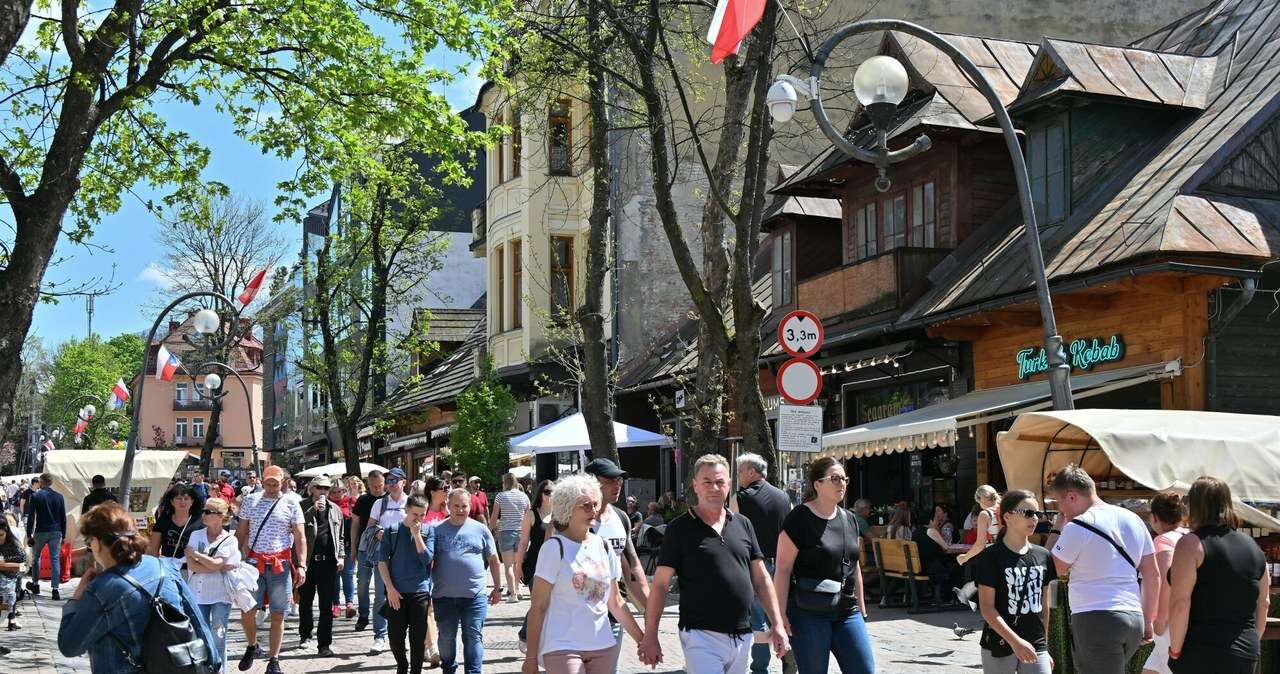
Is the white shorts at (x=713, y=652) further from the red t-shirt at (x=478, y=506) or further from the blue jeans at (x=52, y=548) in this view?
the blue jeans at (x=52, y=548)

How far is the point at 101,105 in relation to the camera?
15.0 metres

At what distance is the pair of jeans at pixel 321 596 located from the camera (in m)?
14.1

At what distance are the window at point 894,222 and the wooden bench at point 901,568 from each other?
6.94 m

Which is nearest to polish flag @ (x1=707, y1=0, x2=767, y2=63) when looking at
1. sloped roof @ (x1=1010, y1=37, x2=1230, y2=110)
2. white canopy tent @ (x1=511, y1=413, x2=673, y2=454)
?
sloped roof @ (x1=1010, y1=37, x2=1230, y2=110)

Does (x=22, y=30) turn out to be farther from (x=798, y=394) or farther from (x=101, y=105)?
(x=798, y=394)

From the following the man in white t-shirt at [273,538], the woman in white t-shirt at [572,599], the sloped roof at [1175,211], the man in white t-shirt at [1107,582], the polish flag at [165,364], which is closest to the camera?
the woman in white t-shirt at [572,599]

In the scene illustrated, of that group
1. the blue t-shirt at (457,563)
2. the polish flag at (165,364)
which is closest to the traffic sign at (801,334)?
the blue t-shirt at (457,563)

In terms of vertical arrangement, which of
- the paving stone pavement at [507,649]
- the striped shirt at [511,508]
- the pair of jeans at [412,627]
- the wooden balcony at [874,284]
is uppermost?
the wooden balcony at [874,284]

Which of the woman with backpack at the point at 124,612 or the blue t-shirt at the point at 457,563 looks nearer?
the woman with backpack at the point at 124,612

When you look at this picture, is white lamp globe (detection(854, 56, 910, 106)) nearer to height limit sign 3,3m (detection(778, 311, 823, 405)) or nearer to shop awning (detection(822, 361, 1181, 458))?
height limit sign 3,3m (detection(778, 311, 823, 405))

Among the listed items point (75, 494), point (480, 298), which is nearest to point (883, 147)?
point (75, 494)

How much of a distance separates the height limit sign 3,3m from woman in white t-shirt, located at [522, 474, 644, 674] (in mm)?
5203

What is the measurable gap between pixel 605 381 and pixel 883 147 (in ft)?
23.6

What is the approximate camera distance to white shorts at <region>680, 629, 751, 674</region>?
293 inches
